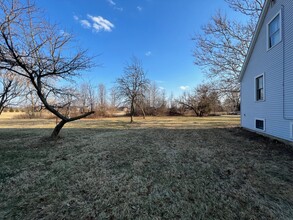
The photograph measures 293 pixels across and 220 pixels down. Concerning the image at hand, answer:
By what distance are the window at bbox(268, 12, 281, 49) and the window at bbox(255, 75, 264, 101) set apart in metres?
1.58

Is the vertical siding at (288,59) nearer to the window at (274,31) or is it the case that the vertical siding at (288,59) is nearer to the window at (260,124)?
the window at (274,31)

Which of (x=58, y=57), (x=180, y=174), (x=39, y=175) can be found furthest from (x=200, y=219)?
(x=58, y=57)

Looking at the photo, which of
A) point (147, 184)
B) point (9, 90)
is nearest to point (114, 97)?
point (9, 90)

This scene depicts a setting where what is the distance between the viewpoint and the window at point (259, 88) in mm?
7797

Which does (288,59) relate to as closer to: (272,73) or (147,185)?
(272,73)

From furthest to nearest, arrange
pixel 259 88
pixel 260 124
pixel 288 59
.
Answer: pixel 259 88
pixel 260 124
pixel 288 59

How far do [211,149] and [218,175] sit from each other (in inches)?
86.3

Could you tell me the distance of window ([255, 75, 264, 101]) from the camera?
307 inches

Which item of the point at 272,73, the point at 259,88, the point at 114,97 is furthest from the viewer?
the point at 114,97

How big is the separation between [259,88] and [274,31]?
8.62 ft

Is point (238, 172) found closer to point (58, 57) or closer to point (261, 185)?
point (261, 185)

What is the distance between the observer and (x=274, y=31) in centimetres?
680

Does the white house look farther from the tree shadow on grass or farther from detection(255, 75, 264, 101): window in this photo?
the tree shadow on grass

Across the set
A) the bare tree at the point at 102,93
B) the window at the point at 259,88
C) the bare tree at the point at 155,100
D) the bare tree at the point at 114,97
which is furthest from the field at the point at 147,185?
the bare tree at the point at 102,93
